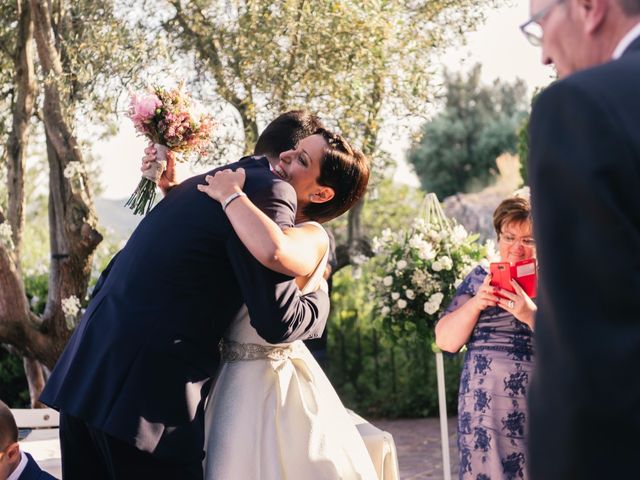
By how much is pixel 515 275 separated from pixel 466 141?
30808 millimetres

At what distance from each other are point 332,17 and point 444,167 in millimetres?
25838

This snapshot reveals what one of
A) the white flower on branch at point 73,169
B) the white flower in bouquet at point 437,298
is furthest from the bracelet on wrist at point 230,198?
the white flower on branch at point 73,169

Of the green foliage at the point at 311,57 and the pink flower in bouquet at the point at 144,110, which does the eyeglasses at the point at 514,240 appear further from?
the green foliage at the point at 311,57

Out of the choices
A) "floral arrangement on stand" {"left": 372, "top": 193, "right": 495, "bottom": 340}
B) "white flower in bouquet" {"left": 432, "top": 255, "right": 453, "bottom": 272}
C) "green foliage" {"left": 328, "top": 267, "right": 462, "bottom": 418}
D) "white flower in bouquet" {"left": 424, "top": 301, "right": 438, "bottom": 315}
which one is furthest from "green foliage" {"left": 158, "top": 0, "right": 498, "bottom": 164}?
"green foliage" {"left": 328, "top": 267, "right": 462, "bottom": 418}

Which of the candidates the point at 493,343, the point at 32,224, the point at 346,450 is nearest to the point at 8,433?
the point at 346,450

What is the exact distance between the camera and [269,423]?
9.20 feet

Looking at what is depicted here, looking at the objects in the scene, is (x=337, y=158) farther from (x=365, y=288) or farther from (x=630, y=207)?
(x=365, y=288)

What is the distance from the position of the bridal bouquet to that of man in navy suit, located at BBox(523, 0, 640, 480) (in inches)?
76.7

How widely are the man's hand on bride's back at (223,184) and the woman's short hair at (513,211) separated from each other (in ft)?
5.99

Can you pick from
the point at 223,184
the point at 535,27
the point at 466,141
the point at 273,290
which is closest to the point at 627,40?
the point at 535,27

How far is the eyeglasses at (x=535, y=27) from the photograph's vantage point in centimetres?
149

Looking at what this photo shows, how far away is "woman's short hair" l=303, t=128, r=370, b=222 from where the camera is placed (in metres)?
3.06

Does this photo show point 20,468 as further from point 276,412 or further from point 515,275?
point 515,275

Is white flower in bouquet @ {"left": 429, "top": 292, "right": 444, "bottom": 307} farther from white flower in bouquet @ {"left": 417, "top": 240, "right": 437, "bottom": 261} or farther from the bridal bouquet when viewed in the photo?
the bridal bouquet
